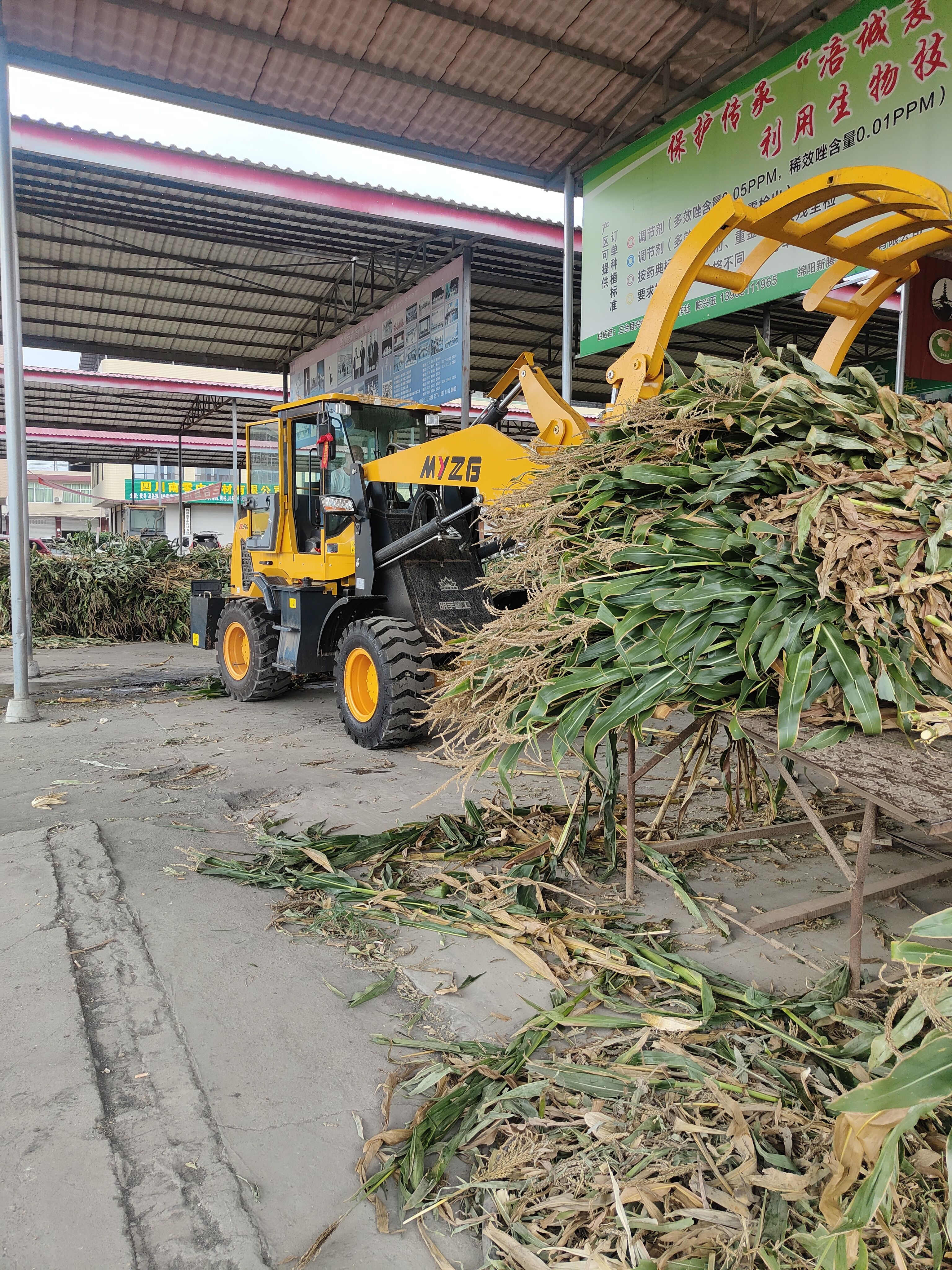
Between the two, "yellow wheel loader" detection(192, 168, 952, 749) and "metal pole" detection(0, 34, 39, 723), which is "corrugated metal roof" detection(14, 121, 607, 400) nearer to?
"metal pole" detection(0, 34, 39, 723)

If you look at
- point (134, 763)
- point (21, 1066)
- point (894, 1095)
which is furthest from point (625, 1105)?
point (134, 763)

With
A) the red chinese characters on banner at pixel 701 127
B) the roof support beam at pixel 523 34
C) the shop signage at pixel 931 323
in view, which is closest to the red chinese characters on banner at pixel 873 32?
the roof support beam at pixel 523 34

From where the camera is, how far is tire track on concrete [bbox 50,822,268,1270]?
182 cm

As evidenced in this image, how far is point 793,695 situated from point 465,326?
8049 mm

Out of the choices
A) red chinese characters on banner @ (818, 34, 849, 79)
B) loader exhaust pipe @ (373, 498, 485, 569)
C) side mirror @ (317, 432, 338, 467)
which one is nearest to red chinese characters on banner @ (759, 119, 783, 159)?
red chinese characters on banner @ (818, 34, 849, 79)

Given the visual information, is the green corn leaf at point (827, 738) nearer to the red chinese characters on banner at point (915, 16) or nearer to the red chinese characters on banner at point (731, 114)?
the red chinese characters on banner at point (915, 16)

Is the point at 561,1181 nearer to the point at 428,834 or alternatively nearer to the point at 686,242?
the point at 428,834

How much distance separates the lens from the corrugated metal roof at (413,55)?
5648 mm

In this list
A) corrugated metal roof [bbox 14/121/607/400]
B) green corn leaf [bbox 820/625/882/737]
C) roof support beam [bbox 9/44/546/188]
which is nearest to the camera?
green corn leaf [bbox 820/625/882/737]

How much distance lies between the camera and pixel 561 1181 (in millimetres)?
1896

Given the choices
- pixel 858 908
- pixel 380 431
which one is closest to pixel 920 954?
pixel 858 908

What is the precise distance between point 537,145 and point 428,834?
5957mm

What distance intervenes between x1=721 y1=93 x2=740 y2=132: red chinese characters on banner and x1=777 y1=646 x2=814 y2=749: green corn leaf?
523cm

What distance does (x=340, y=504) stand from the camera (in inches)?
265
